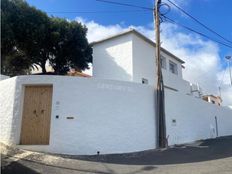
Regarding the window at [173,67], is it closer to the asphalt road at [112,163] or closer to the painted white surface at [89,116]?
the painted white surface at [89,116]

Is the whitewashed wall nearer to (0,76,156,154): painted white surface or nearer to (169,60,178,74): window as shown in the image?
(0,76,156,154): painted white surface

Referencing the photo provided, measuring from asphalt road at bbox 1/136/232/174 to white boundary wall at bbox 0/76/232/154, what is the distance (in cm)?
53

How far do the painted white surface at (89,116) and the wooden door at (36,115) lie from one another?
8.9 inches

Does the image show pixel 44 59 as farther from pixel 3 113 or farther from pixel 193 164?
pixel 193 164

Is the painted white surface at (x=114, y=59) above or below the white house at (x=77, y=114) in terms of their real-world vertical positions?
above

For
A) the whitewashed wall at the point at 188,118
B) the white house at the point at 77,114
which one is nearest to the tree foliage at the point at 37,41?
the white house at the point at 77,114

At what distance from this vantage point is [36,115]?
10.9m

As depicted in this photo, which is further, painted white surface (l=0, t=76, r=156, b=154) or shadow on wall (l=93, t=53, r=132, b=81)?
shadow on wall (l=93, t=53, r=132, b=81)

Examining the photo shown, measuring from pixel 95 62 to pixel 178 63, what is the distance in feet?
27.4

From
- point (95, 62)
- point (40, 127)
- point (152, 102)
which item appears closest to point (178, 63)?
point (95, 62)

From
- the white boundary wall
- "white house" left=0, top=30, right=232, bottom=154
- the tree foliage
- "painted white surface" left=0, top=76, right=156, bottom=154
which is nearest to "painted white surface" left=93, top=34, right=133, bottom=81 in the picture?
the tree foliage

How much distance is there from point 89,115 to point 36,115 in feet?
7.08

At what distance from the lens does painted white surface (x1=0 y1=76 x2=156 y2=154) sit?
10531mm

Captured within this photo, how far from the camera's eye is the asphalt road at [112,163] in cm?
827
